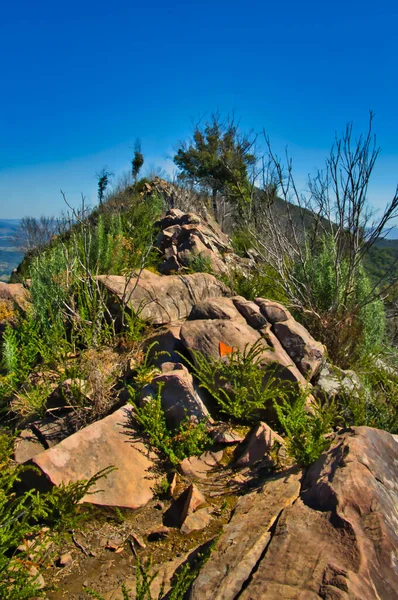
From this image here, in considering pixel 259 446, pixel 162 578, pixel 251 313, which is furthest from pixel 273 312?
pixel 162 578

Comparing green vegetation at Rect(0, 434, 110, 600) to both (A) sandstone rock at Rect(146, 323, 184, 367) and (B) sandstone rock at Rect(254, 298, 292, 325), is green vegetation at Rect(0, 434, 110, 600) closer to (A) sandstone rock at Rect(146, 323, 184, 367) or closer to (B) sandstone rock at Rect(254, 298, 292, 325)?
(A) sandstone rock at Rect(146, 323, 184, 367)

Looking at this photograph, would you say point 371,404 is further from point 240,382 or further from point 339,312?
point 339,312

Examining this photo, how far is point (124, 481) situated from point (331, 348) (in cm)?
353

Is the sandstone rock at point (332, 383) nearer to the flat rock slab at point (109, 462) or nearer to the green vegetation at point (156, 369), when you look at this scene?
the green vegetation at point (156, 369)

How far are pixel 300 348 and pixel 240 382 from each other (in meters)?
0.98

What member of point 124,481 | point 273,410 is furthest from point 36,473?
point 273,410

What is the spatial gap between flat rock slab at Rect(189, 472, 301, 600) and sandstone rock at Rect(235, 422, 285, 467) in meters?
0.32

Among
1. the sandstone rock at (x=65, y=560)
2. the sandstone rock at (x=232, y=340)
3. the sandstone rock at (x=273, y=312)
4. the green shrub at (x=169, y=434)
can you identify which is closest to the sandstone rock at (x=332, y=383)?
the sandstone rock at (x=232, y=340)

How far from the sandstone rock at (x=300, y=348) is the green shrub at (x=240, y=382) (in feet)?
1.67

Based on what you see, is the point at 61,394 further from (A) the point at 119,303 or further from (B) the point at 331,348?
(B) the point at 331,348

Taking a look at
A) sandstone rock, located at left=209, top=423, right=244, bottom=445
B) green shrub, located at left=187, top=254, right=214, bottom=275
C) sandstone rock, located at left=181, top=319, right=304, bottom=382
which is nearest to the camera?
sandstone rock, located at left=209, top=423, right=244, bottom=445

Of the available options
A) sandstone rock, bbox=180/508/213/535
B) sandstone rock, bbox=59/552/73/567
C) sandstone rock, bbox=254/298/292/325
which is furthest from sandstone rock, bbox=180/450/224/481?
sandstone rock, bbox=254/298/292/325

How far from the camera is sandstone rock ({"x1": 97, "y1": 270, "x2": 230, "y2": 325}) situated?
17.0 feet

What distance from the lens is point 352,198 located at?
502 centimetres
